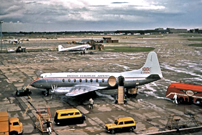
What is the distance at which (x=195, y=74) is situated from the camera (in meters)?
61.2

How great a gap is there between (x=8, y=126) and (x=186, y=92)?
26629mm

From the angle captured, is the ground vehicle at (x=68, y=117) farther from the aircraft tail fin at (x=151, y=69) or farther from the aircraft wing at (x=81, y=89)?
the aircraft tail fin at (x=151, y=69)

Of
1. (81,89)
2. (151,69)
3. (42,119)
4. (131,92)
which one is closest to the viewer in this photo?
(42,119)

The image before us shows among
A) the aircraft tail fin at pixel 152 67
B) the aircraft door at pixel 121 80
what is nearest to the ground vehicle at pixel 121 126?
the aircraft door at pixel 121 80

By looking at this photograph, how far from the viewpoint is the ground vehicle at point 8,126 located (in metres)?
23.2

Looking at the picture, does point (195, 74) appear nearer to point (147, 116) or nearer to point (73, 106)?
point (147, 116)

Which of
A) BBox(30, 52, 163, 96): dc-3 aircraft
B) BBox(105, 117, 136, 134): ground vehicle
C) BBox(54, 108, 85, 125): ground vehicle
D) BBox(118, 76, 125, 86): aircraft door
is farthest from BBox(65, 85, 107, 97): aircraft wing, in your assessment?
BBox(105, 117, 136, 134): ground vehicle

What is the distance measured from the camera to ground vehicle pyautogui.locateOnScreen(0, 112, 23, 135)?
23.2 metres

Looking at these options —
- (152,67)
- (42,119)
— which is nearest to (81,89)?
(42,119)

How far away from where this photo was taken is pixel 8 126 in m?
23.6

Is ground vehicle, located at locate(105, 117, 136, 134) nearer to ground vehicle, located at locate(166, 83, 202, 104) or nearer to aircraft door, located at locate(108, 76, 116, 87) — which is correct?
aircraft door, located at locate(108, 76, 116, 87)

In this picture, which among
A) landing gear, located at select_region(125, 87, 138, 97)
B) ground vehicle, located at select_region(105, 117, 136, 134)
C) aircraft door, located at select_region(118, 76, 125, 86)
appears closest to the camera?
ground vehicle, located at select_region(105, 117, 136, 134)

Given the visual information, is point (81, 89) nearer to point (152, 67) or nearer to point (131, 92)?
point (131, 92)

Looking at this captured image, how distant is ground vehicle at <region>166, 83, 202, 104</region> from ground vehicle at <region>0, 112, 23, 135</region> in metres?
24.8
